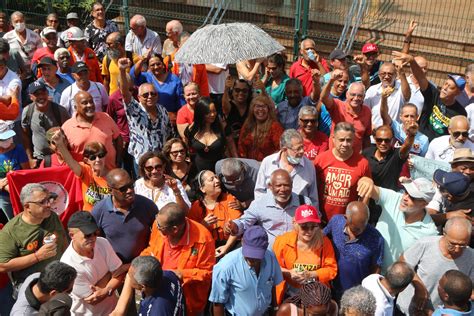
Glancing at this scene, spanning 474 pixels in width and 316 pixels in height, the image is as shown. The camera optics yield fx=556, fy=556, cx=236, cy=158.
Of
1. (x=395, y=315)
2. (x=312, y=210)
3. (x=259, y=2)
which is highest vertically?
(x=259, y=2)

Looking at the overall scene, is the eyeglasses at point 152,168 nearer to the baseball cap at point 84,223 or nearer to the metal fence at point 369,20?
the baseball cap at point 84,223

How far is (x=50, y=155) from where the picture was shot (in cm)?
638

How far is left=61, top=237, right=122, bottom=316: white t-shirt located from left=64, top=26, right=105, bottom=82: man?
4461 mm

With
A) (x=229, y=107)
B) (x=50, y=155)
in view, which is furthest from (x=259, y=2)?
(x=50, y=155)

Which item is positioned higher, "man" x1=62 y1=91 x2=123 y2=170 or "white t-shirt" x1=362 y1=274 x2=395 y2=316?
"man" x1=62 y1=91 x2=123 y2=170

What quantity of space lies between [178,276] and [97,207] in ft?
3.69

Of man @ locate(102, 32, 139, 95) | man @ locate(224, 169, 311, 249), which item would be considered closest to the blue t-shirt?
man @ locate(224, 169, 311, 249)

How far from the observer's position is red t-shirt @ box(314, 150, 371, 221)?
5.62 m

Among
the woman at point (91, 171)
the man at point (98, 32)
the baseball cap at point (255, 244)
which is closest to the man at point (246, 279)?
the baseball cap at point (255, 244)

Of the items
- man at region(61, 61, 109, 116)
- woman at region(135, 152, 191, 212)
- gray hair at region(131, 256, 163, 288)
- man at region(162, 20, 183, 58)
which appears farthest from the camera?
man at region(162, 20, 183, 58)

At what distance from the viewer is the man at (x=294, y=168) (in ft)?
18.4

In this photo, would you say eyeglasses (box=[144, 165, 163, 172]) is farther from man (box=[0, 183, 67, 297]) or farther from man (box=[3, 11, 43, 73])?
man (box=[3, 11, 43, 73])

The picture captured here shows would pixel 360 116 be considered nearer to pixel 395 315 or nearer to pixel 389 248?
pixel 389 248

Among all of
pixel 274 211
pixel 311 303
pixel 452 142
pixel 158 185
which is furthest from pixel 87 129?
pixel 452 142
